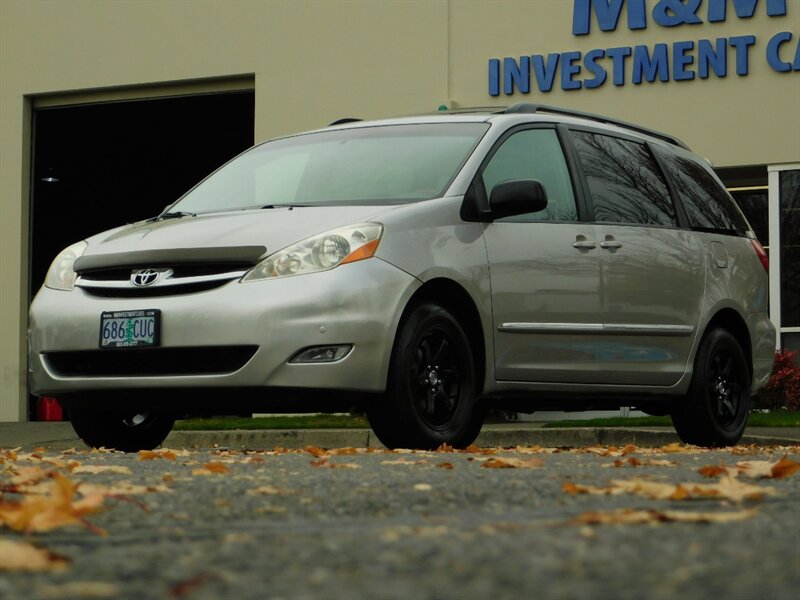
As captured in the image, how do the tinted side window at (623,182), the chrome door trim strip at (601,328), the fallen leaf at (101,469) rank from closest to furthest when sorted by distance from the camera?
the fallen leaf at (101,469)
the chrome door trim strip at (601,328)
the tinted side window at (623,182)

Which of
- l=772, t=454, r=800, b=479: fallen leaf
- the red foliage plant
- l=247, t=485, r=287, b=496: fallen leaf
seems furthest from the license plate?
the red foliage plant

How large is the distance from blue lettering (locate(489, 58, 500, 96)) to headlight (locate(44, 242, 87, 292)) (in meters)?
9.80

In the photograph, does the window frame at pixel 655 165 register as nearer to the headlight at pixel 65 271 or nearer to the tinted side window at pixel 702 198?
the tinted side window at pixel 702 198

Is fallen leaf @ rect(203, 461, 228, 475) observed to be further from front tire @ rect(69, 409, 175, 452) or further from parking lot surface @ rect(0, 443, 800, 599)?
front tire @ rect(69, 409, 175, 452)

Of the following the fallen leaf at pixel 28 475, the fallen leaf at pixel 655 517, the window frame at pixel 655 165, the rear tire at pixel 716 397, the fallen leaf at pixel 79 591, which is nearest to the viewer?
the fallen leaf at pixel 79 591

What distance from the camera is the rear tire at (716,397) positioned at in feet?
27.6

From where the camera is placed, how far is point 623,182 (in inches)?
329

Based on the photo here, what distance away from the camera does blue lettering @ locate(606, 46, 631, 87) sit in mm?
16109

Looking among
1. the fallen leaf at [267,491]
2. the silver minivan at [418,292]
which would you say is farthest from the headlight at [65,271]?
the fallen leaf at [267,491]

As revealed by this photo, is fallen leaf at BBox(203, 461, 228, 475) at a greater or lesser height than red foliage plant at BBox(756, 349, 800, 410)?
greater

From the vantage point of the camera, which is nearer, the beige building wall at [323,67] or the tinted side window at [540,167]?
the tinted side window at [540,167]

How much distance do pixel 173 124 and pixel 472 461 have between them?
17.7 metres

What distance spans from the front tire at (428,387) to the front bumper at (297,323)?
0.10m

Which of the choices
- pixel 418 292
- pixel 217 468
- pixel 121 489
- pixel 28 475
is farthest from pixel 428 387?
pixel 121 489
